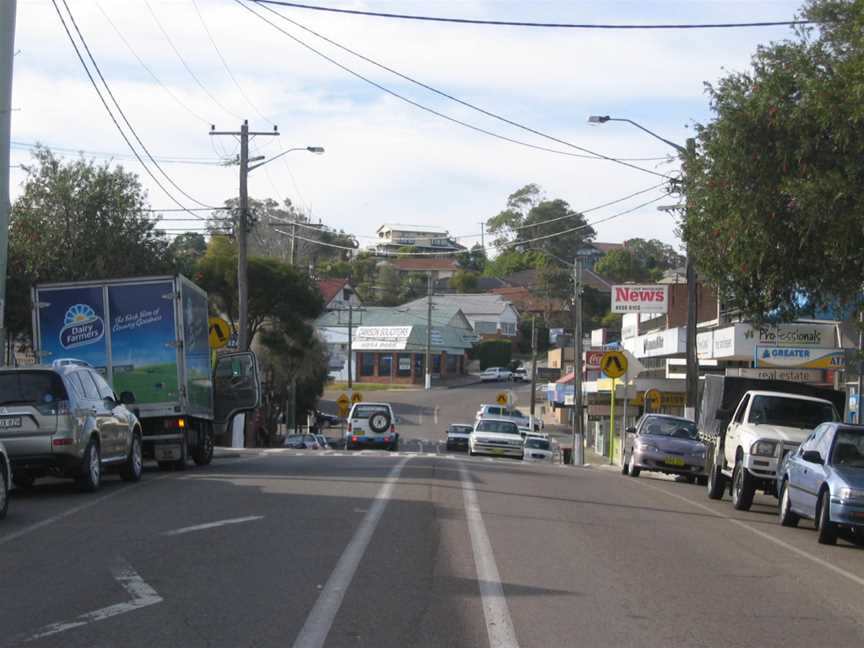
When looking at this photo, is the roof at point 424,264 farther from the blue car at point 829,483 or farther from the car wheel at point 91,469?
the blue car at point 829,483

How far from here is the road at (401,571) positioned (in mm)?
8492

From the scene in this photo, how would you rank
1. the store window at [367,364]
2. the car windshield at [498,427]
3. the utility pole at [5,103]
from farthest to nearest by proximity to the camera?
the store window at [367,364] < the car windshield at [498,427] < the utility pole at [5,103]

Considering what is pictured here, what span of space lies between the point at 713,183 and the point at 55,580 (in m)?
10.5

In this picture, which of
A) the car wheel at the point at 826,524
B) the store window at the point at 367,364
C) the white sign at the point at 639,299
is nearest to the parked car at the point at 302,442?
the white sign at the point at 639,299

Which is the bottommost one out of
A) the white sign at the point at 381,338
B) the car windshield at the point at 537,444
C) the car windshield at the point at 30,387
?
the car windshield at the point at 537,444

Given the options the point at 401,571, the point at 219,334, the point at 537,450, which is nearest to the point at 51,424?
→ the point at 401,571

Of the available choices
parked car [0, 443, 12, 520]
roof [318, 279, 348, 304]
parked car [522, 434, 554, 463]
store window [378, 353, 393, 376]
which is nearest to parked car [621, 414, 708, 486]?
parked car [522, 434, 554, 463]

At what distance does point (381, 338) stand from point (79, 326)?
71.0 meters

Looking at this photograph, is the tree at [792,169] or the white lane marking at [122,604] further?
the tree at [792,169]

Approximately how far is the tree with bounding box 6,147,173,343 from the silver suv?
12937 mm

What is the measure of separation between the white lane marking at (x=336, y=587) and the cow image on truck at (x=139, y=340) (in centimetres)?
683

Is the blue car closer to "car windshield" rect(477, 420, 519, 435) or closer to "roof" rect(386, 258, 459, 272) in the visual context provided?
"car windshield" rect(477, 420, 519, 435)

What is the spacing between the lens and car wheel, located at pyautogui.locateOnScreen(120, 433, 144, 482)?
1939 centimetres

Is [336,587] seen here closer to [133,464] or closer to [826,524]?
[826,524]
